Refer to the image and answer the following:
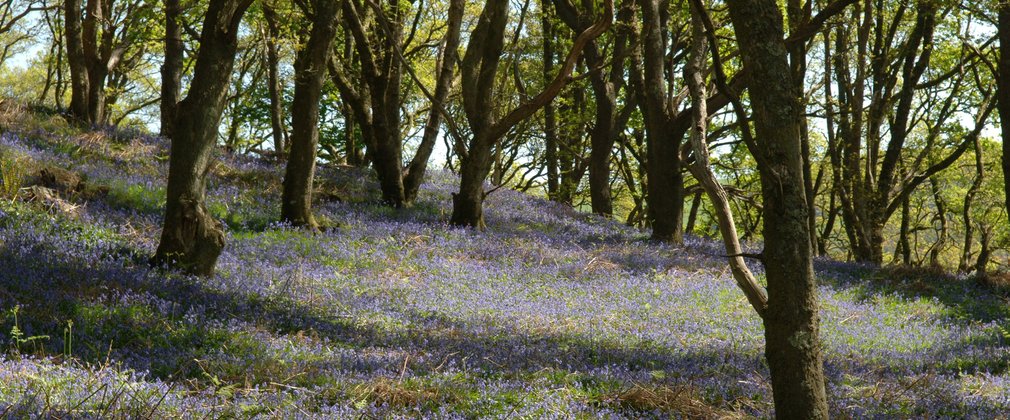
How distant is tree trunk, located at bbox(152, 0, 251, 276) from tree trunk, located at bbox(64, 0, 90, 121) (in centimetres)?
936

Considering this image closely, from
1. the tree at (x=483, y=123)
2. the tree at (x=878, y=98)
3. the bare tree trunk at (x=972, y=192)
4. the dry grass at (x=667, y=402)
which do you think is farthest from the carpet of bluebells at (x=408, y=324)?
the bare tree trunk at (x=972, y=192)

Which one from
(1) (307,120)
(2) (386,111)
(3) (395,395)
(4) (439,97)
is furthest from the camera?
(2) (386,111)

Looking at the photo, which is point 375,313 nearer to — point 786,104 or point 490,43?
point 786,104

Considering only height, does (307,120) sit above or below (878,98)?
below

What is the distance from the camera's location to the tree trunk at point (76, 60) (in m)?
16.3

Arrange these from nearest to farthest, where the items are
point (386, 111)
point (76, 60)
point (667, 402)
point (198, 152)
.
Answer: point (667, 402)
point (198, 152)
point (386, 111)
point (76, 60)

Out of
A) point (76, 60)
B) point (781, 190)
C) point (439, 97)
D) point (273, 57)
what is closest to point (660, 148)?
point (439, 97)

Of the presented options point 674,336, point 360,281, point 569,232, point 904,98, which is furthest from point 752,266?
point 904,98

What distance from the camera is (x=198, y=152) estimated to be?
8875mm

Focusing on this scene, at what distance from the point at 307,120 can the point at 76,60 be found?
7784mm

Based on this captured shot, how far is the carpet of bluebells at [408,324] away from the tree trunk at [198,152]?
13.1 inches

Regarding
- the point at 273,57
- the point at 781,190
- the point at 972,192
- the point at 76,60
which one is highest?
the point at 273,57

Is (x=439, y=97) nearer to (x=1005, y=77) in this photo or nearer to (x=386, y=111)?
(x=386, y=111)

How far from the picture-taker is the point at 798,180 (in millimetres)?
4348
